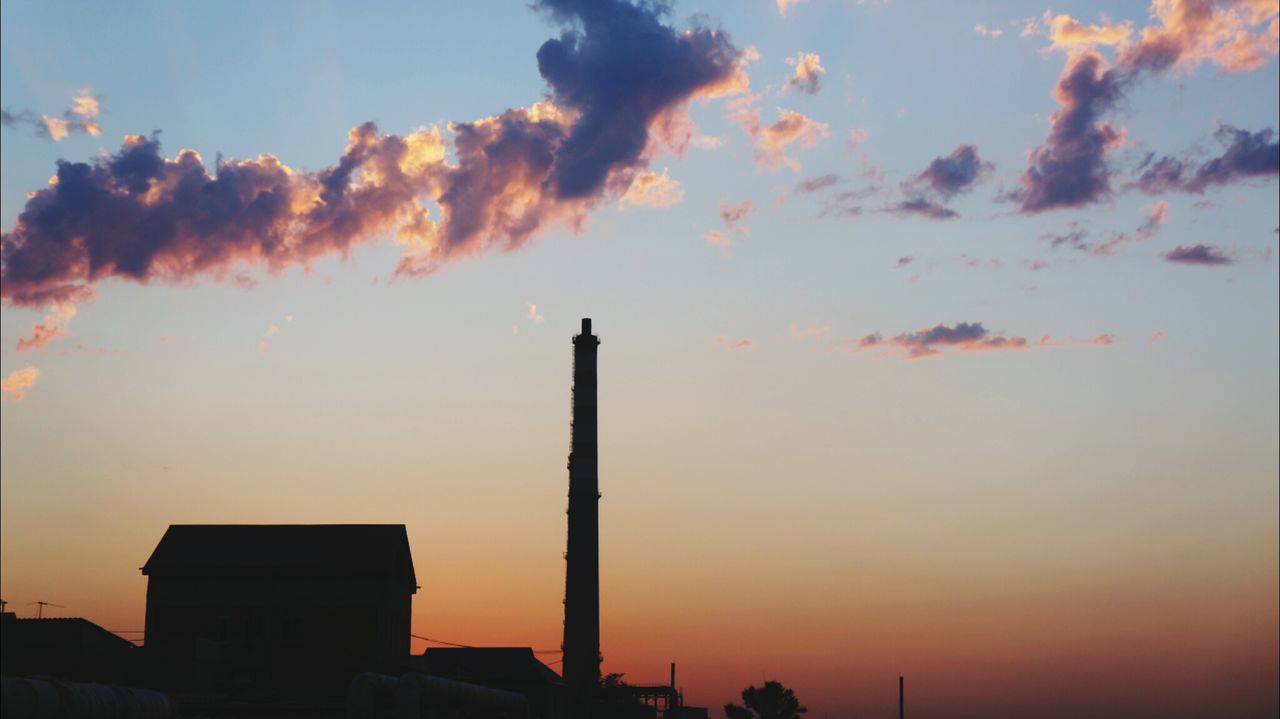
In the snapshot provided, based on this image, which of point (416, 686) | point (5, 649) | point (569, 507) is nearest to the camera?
point (416, 686)

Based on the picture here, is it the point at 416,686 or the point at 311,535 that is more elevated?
the point at 311,535

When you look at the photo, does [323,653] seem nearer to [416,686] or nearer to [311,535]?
[311,535]

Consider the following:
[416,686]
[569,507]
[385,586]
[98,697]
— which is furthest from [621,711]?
[98,697]

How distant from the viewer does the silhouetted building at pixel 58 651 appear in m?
43.5

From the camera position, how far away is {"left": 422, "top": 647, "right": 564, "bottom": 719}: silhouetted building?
5425 centimetres

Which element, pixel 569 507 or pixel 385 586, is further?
pixel 569 507

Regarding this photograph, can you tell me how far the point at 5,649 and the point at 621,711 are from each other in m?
30.3

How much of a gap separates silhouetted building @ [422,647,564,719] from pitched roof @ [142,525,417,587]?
460 cm

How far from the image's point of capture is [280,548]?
54.7 m

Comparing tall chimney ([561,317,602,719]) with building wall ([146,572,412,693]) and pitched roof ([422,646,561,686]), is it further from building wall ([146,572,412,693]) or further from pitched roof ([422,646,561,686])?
building wall ([146,572,412,693])

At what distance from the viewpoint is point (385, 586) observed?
178ft

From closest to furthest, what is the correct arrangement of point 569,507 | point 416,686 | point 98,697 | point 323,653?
point 98,697
point 416,686
point 323,653
point 569,507

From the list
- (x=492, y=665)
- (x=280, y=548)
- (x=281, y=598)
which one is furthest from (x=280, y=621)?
(x=492, y=665)

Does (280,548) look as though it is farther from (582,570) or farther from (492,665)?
(582,570)
